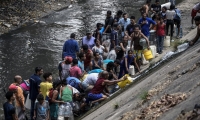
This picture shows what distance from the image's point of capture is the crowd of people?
9688 mm

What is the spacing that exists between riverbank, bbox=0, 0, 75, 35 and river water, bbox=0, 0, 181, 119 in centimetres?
50

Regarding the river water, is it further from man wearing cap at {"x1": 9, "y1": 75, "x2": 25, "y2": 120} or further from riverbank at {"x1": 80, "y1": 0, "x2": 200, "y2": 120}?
riverbank at {"x1": 80, "y1": 0, "x2": 200, "y2": 120}

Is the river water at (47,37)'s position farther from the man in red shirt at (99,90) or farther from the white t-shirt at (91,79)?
the man in red shirt at (99,90)

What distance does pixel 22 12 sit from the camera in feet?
80.4

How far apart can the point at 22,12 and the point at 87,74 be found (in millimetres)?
14074

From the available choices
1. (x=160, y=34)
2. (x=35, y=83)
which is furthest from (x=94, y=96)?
(x=160, y=34)

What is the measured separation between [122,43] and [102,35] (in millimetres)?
1162

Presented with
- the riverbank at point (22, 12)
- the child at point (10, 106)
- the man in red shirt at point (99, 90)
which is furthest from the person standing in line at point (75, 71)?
the riverbank at point (22, 12)

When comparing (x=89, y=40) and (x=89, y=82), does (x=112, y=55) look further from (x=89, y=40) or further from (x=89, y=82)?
(x=89, y=82)

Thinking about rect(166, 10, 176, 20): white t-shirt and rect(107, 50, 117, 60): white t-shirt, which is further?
rect(166, 10, 176, 20): white t-shirt

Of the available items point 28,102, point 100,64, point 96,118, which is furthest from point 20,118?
point 100,64

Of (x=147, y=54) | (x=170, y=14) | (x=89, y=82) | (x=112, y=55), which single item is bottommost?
(x=89, y=82)

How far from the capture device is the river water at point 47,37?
16.5 metres

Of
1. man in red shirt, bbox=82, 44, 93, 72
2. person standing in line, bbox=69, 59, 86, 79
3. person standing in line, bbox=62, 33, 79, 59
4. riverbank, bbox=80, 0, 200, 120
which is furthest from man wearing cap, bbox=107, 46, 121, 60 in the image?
riverbank, bbox=80, 0, 200, 120
